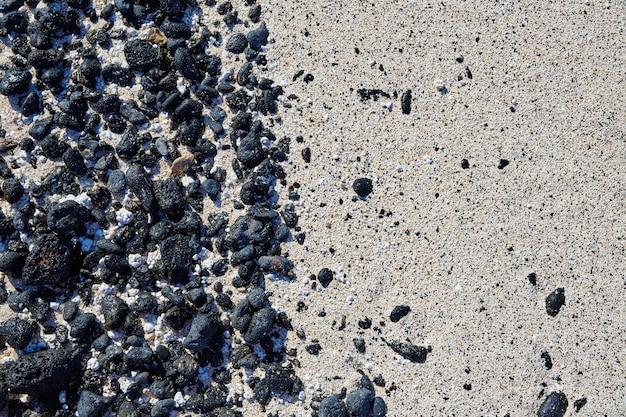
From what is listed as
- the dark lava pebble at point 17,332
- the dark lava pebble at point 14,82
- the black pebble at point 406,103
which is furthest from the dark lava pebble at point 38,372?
the black pebble at point 406,103

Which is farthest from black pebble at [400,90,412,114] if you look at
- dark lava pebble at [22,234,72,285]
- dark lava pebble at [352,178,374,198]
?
dark lava pebble at [22,234,72,285]

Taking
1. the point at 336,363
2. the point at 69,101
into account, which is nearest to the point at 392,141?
the point at 336,363

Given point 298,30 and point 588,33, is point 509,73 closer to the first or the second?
point 588,33

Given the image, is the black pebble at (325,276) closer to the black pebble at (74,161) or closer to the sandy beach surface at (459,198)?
the sandy beach surface at (459,198)

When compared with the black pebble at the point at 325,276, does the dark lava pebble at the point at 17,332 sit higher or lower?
lower

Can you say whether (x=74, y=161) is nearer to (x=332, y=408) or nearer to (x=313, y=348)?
(x=313, y=348)

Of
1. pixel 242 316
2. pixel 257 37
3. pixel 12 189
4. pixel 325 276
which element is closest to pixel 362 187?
pixel 325 276

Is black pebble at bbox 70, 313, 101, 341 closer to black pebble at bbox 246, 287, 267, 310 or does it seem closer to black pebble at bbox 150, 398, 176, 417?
black pebble at bbox 150, 398, 176, 417
